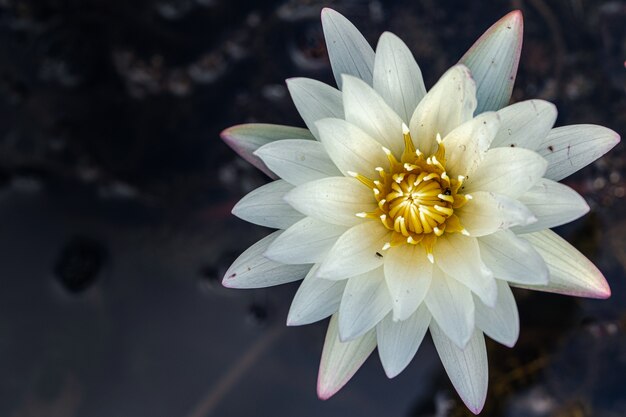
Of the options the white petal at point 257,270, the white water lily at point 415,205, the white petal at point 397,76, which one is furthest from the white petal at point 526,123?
the white petal at point 257,270

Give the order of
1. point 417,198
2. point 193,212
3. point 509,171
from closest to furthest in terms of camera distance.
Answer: point 509,171
point 417,198
point 193,212

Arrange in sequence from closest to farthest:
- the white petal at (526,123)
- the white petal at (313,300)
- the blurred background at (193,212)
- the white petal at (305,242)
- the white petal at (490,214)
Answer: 1. the white petal at (490,214)
2. the white petal at (526,123)
3. the white petal at (305,242)
4. the white petal at (313,300)
5. the blurred background at (193,212)

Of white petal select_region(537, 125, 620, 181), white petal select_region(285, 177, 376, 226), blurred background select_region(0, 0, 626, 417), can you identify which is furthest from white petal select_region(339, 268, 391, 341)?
blurred background select_region(0, 0, 626, 417)

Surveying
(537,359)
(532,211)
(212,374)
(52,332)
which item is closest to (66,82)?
(52,332)

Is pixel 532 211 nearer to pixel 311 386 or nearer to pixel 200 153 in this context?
pixel 311 386

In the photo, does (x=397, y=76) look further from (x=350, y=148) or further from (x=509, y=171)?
(x=509, y=171)

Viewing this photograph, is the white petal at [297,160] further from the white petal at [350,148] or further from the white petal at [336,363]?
the white petal at [336,363]

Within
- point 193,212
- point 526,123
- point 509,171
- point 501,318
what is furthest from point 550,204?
point 193,212
